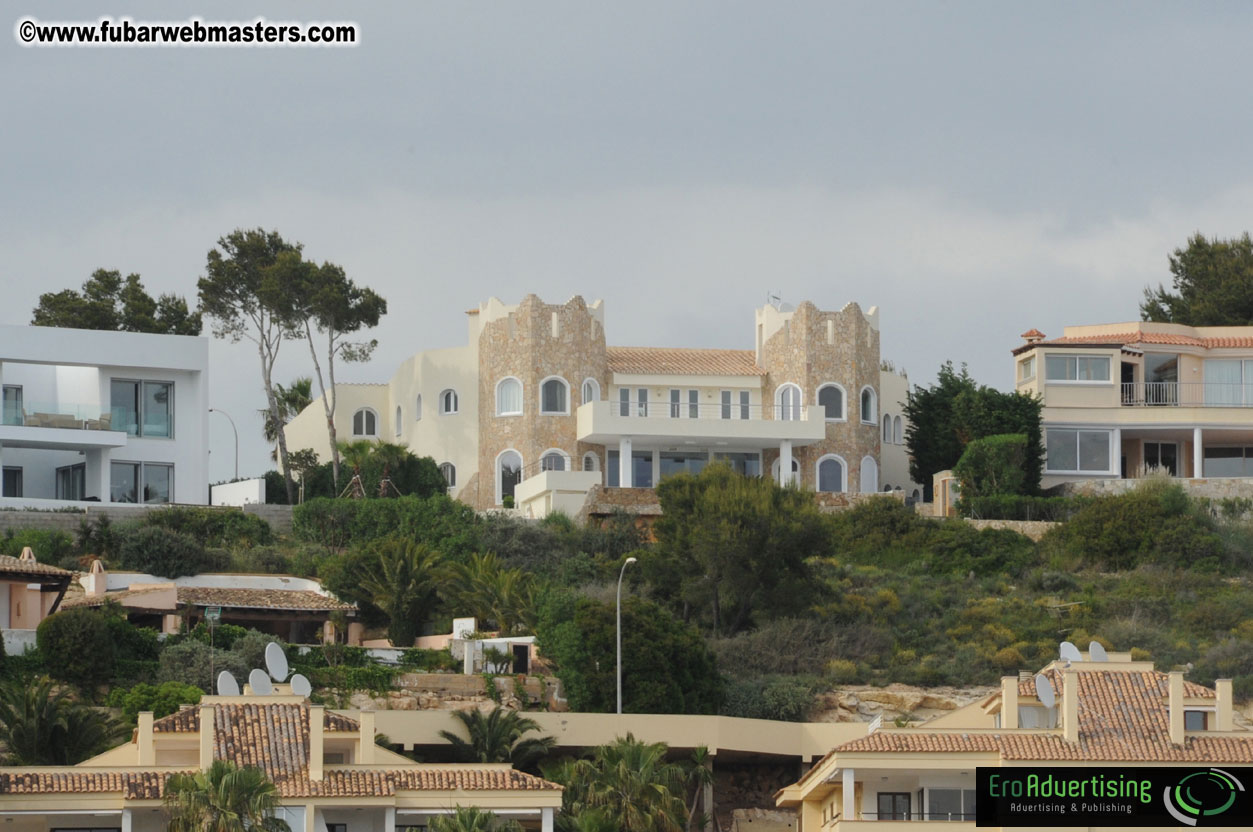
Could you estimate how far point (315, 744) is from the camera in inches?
1781

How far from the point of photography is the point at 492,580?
2608 inches

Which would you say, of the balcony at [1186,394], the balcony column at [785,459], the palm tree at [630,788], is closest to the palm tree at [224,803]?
the palm tree at [630,788]

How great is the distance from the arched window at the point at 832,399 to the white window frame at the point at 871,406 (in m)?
0.66

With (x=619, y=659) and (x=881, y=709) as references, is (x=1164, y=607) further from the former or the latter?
(x=619, y=659)

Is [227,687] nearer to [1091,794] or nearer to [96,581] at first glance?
[1091,794]

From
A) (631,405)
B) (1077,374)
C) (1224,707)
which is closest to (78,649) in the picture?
(1224,707)

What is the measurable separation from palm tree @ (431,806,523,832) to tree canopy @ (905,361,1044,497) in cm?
4153

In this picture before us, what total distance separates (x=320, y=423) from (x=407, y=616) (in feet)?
86.8

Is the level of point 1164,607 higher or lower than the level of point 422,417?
lower

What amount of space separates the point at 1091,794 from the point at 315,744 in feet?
49.8

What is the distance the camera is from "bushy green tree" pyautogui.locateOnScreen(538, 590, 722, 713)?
58.4 metres

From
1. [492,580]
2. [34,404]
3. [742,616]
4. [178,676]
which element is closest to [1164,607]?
[742,616]

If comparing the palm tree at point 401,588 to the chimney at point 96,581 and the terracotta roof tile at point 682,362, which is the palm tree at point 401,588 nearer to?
the chimney at point 96,581

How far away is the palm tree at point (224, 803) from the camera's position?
135ft
